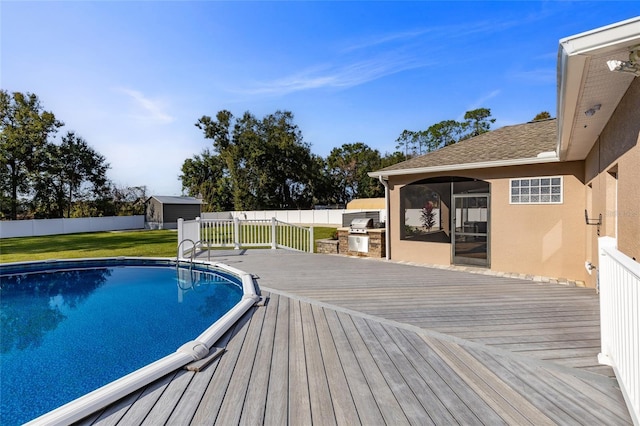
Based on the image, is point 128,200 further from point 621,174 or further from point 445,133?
point 445,133

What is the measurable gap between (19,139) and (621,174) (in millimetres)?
34540

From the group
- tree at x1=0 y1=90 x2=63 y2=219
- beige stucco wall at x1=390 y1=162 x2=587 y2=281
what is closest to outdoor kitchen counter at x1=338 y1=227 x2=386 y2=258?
beige stucco wall at x1=390 y1=162 x2=587 y2=281

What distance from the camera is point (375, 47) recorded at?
12.9 m

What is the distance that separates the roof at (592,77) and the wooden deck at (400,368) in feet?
Result: 8.00

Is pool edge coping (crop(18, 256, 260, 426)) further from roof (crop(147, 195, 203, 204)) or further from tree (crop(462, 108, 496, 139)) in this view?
tree (crop(462, 108, 496, 139))

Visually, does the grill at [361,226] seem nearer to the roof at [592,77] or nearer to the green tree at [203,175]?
the roof at [592,77]

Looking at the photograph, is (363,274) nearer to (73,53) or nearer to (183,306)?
(183,306)

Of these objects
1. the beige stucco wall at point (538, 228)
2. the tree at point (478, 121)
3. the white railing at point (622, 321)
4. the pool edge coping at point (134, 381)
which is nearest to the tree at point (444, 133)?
the tree at point (478, 121)

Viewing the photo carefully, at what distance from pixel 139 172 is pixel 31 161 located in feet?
25.8

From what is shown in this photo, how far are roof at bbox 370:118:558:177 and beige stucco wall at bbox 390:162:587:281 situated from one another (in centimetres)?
30

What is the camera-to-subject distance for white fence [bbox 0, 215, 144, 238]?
21.5 m

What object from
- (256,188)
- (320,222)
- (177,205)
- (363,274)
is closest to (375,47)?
(363,274)

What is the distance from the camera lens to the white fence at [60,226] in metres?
21.5

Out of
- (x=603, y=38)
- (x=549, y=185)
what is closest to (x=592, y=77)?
(x=603, y=38)
